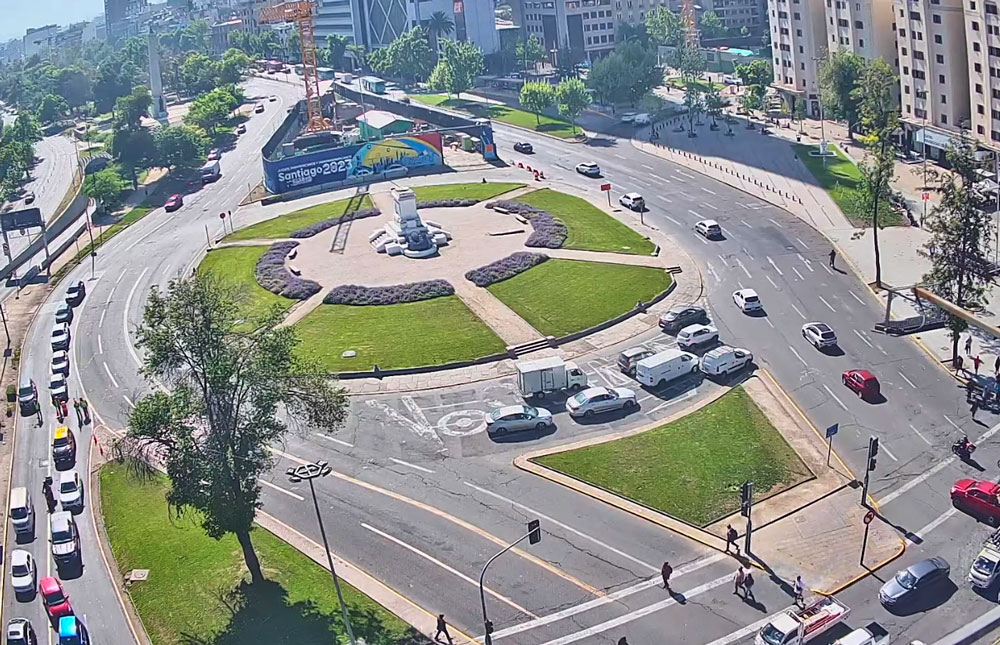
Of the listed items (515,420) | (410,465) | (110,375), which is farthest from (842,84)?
(110,375)

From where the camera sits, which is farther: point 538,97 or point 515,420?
point 538,97

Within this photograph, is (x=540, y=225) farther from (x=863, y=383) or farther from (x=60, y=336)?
(x=863, y=383)

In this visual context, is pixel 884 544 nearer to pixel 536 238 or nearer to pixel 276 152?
pixel 536 238

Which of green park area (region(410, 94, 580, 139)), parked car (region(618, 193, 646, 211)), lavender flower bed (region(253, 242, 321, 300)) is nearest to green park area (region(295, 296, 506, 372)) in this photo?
lavender flower bed (region(253, 242, 321, 300))

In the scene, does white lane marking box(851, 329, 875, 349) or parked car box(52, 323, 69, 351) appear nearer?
white lane marking box(851, 329, 875, 349)

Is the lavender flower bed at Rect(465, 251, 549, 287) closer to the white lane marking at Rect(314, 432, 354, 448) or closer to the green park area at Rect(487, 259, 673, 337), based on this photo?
the green park area at Rect(487, 259, 673, 337)
